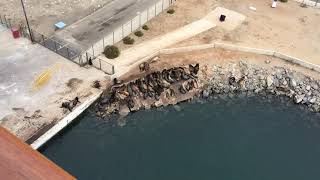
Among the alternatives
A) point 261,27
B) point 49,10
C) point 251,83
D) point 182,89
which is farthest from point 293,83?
point 49,10

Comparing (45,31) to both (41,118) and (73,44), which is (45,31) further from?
(41,118)

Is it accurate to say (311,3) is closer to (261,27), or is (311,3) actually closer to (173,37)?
(261,27)

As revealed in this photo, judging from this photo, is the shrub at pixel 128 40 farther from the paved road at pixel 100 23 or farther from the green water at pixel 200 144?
the green water at pixel 200 144

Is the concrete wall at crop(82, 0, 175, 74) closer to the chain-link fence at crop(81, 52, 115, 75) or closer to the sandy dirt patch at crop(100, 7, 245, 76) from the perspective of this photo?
the chain-link fence at crop(81, 52, 115, 75)

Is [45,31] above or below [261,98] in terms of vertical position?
above

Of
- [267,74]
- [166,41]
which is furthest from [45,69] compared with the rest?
[267,74]
